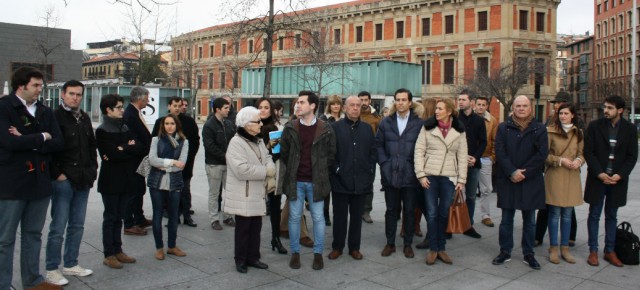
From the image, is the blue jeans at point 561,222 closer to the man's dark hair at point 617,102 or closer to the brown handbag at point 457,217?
the brown handbag at point 457,217

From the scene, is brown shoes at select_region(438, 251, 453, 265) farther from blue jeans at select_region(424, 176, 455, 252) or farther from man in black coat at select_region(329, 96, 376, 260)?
man in black coat at select_region(329, 96, 376, 260)

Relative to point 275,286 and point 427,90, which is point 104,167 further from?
point 427,90

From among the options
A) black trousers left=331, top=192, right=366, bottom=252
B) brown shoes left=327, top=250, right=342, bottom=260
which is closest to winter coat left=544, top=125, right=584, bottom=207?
black trousers left=331, top=192, right=366, bottom=252

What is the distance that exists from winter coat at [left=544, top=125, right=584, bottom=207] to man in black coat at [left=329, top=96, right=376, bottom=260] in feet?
6.93

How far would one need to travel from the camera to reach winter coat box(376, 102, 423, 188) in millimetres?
6289

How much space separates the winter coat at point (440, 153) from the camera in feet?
20.1

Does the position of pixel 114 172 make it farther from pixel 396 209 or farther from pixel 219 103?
pixel 396 209

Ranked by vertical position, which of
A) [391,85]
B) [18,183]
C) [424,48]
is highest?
[424,48]

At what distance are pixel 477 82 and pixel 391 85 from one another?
39.3 feet

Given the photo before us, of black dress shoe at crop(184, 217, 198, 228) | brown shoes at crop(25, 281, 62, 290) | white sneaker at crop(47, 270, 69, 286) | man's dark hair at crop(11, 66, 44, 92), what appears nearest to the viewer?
man's dark hair at crop(11, 66, 44, 92)

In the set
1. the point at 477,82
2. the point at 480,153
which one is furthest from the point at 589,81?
the point at 480,153

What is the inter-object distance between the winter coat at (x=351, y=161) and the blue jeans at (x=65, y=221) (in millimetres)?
2761

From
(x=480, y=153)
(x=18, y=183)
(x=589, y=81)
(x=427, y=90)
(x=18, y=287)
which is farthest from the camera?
(x=589, y=81)

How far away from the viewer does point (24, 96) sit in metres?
4.65
